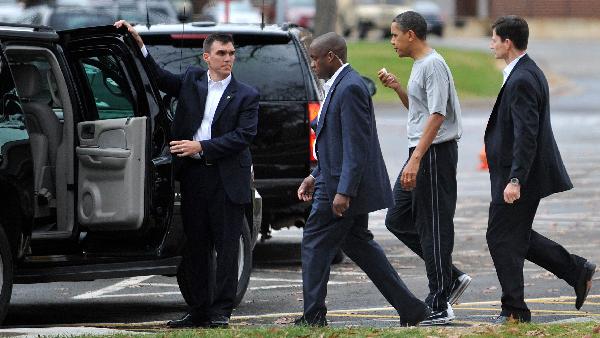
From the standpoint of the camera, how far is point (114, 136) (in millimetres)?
9531

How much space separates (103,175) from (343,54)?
69.8 inches

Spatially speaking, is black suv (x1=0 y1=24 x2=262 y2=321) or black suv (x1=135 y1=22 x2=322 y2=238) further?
black suv (x1=135 y1=22 x2=322 y2=238)

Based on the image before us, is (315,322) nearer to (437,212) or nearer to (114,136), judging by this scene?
(437,212)

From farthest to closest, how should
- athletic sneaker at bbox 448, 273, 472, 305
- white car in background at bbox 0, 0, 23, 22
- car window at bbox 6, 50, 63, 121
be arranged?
white car in background at bbox 0, 0, 23, 22 → athletic sneaker at bbox 448, 273, 472, 305 → car window at bbox 6, 50, 63, 121

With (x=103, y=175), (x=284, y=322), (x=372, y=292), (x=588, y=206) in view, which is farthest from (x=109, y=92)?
(x=588, y=206)

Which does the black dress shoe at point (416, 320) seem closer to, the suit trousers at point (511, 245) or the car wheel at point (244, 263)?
the suit trousers at point (511, 245)

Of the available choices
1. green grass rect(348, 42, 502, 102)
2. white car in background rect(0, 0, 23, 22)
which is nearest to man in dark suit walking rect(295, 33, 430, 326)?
white car in background rect(0, 0, 23, 22)

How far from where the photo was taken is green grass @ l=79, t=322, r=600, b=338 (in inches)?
315

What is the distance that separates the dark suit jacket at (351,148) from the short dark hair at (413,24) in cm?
87

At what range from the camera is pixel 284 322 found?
9.69 meters

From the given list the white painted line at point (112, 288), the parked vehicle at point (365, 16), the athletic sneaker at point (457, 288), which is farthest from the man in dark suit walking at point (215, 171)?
the parked vehicle at point (365, 16)

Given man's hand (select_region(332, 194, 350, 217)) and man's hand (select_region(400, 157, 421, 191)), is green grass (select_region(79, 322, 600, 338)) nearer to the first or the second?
man's hand (select_region(332, 194, 350, 217))

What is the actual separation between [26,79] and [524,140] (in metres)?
3.00

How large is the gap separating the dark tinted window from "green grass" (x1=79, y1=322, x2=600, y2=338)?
12.6 ft
